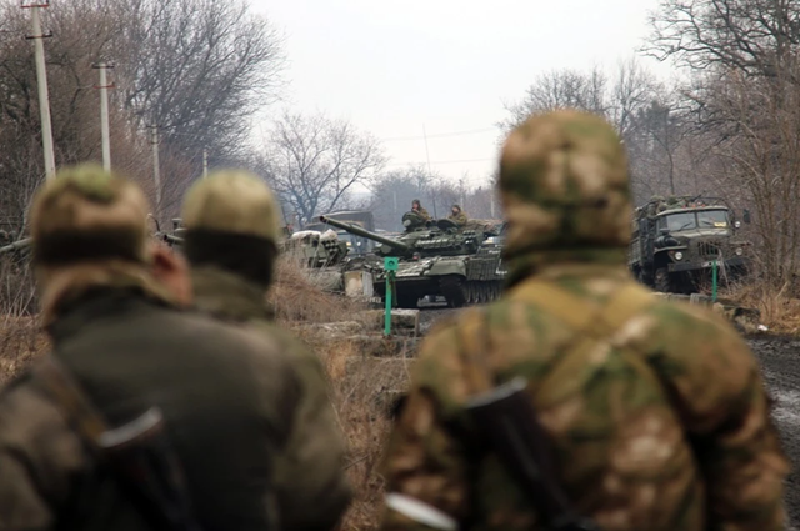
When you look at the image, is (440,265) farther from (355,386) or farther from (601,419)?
(601,419)

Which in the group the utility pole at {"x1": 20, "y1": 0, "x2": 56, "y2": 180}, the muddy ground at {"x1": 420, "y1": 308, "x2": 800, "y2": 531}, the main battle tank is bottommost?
the muddy ground at {"x1": 420, "y1": 308, "x2": 800, "y2": 531}

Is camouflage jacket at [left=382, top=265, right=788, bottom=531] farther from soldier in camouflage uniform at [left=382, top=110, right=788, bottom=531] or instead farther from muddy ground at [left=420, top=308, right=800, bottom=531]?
muddy ground at [left=420, top=308, right=800, bottom=531]

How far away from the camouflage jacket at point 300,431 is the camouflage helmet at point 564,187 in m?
0.57

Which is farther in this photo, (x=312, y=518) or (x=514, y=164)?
(x=312, y=518)

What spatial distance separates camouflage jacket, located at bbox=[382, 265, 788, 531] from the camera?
2387 mm

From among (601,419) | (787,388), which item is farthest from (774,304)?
(601,419)

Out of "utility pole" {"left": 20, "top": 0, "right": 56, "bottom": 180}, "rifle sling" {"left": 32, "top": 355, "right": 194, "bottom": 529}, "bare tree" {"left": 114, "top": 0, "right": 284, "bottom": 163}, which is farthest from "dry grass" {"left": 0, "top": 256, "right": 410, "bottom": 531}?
"bare tree" {"left": 114, "top": 0, "right": 284, "bottom": 163}

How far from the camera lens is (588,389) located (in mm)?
2391

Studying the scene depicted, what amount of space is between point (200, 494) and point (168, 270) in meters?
0.63

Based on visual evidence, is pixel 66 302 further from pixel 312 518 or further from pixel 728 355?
pixel 728 355

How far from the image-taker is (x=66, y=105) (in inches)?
1051

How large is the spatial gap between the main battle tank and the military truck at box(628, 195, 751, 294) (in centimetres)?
326

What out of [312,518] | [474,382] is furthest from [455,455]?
[312,518]

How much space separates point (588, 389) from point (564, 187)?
405mm
